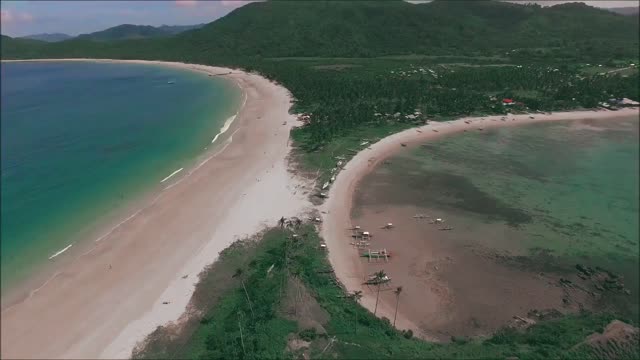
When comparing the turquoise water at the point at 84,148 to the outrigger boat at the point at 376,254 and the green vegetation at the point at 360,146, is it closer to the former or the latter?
the green vegetation at the point at 360,146

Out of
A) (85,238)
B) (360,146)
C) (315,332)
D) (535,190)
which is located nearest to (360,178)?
(360,146)

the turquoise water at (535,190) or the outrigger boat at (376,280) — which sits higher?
the turquoise water at (535,190)

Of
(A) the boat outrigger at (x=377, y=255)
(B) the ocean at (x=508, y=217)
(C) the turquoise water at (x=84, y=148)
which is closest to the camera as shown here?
(B) the ocean at (x=508, y=217)

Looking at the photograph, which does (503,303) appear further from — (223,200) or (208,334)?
(223,200)

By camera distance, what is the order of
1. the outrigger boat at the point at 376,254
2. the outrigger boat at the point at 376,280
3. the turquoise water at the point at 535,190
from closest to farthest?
the outrigger boat at the point at 376,280 < the turquoise water at the point at 535,190 < the outrigger boat at the point at 376,254

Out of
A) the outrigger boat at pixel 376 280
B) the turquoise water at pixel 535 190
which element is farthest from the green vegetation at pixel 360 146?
the turquoise water at pixel 535 190

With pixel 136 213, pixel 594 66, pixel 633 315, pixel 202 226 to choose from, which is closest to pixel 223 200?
pixel 202 226

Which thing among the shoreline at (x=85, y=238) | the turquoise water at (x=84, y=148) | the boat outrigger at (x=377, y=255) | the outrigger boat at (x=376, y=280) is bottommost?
the outrigger boat at (x=376, y=280)

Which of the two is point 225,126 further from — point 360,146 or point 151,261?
point 151,261
